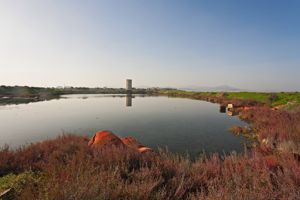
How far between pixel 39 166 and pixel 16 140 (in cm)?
906

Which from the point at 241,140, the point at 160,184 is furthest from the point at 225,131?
the point at 160,184

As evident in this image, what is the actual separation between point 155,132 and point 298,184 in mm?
12131

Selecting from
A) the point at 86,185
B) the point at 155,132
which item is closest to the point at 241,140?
the point at 155,132

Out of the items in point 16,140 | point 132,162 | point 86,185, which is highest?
point 86,185

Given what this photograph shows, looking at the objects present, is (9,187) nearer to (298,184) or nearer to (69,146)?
(69,146)

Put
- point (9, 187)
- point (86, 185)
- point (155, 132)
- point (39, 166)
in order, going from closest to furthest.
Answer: point (86, 185) < point (9, 187) < point (39, 166) < point (155, 132)

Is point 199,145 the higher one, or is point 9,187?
point 9,187

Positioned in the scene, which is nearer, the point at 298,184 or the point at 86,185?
the point at 86,185

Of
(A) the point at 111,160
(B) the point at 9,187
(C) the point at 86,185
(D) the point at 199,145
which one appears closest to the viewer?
(C) the point at 86,185

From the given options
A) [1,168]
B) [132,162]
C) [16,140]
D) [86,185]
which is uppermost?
[86,185]

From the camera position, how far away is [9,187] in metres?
4.62

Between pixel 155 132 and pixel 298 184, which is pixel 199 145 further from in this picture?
pixel 298 184

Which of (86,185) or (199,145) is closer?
(86,185)

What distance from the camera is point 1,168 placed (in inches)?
248
